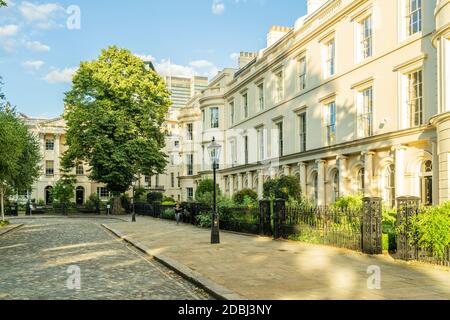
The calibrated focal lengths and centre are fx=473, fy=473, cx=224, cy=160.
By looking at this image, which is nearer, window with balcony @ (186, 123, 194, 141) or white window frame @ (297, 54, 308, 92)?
white window frame @ (297, 54, 308, 92)

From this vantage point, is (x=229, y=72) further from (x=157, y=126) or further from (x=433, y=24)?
(x=433, y=24)

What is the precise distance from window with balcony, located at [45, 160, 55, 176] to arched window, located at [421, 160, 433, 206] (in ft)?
206

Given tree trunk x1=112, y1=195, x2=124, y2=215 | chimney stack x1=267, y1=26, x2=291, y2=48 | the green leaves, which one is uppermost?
chimney stack x1=267, y1=26, x2=291, y2=48

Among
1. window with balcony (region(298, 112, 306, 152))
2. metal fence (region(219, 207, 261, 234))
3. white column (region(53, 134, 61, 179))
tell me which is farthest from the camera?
white column (region(53, 134, 61, 179))

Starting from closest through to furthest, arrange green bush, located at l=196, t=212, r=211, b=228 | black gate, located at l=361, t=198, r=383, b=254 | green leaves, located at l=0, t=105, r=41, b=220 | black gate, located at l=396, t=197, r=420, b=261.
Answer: black gate, located at l=396, t=197, r=420, b=261 → black gate, located at l=361, t=198, r=383, b=254 → green leaves, located at l=0, t=105, r=41, b=220 → green bush, located at l=196, t=212, r=211, b=228

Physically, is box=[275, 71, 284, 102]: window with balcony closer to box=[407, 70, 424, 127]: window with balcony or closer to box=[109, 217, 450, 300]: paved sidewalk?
box=[407, 70, 424, 127]: window with balcony

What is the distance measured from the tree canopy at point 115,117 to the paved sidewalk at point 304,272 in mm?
30025

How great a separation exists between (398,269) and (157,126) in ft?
132

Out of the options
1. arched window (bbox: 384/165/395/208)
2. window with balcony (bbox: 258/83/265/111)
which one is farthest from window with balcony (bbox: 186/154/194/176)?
arched window (bbox: 384/165/395/208)

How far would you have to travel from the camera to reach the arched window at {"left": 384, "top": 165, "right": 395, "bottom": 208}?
75.0ft

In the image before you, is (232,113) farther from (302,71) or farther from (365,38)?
(365,38)

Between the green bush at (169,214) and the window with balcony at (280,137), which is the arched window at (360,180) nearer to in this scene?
the window with balcony at (280,137)
